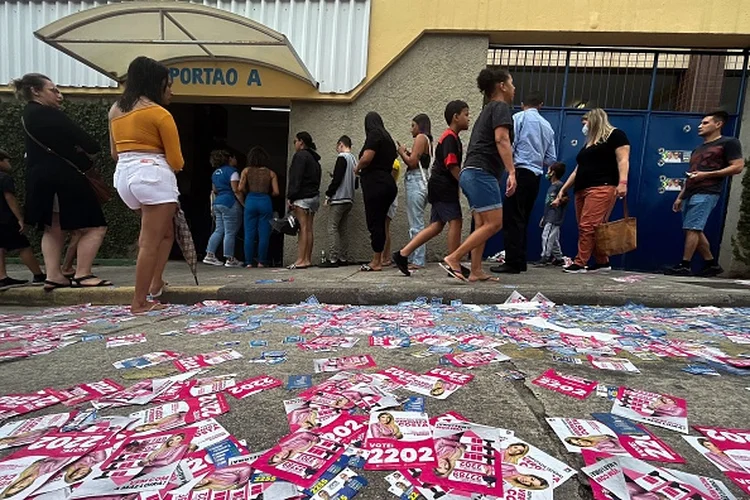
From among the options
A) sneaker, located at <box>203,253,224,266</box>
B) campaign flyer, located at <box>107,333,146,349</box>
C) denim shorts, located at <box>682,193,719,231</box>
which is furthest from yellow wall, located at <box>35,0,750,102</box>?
campaign flyer, located at <box>107,333,146,349</box>

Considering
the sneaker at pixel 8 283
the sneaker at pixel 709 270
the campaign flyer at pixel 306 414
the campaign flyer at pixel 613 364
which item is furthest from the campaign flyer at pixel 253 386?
the sneaker at pixel 709 270

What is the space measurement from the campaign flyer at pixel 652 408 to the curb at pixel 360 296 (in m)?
1.81

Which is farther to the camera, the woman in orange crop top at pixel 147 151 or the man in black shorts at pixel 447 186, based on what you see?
the man in black shorts at pixel 447 186

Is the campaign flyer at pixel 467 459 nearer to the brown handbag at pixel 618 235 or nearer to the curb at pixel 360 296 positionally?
the curb at pixel 360 296

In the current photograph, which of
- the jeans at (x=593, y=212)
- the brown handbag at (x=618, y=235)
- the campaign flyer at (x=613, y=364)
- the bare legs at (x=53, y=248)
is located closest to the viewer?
the campaign flyer at (x=613, y=364)

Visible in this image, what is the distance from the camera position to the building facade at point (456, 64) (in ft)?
18.0

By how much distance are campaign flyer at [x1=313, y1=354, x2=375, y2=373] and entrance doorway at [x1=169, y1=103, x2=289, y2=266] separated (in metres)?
5.26

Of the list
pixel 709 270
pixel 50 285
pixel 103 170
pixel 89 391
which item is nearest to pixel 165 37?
pixel 103 170

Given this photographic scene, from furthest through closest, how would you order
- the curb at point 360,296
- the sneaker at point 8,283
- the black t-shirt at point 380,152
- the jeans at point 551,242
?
the jeans at point 551,242 → the black t-shirt at point 380,152 → the sneaker at point 8,283 → the curb at point 360,296

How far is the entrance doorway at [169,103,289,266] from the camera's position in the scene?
24.8 feet

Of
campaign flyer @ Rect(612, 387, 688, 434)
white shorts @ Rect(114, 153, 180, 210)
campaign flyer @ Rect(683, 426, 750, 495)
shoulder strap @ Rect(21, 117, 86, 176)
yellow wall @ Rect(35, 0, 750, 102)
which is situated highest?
yellow wall @ Rect(35, 0, 750, 102)

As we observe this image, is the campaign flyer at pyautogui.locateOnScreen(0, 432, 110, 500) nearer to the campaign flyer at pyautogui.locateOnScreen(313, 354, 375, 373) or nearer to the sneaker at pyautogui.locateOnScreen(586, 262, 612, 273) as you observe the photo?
the campaign flyer at pyautogui.locateOnScreen(313, 354, 375, 373)

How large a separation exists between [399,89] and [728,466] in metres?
5.68

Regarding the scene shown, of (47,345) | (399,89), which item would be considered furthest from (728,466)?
(399,89)
